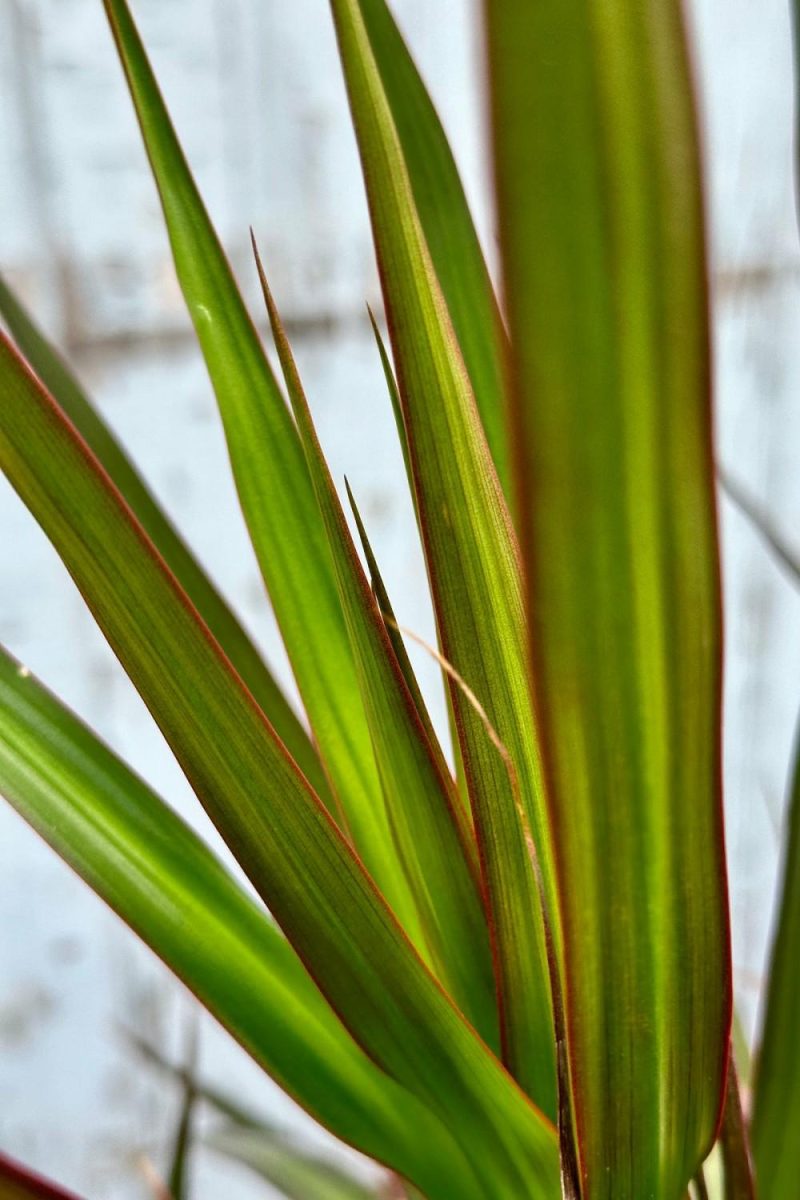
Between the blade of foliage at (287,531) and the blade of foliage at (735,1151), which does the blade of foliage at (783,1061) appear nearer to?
the blade of foliage at (735,1151)

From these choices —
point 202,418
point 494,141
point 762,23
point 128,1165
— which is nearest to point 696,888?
point 494,141

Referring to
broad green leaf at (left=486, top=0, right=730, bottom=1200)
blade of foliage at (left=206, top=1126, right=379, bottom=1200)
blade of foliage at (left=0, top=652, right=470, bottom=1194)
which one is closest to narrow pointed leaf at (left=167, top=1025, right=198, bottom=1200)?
blade of foliage at (left=206, top=1126, right=379, bottom=1200)

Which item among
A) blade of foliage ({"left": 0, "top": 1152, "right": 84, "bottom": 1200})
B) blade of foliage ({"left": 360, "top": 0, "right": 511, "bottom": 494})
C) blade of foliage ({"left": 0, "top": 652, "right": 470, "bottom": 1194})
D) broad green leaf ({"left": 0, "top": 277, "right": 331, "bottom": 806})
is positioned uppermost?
blade of foliage ({"left": 360, "top": 0, "right": 511, "bottom": 494})

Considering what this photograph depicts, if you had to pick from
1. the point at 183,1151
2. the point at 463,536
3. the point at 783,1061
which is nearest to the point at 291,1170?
the point at 183,1151

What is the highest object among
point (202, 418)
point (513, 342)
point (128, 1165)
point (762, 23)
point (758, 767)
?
point (762, 23)

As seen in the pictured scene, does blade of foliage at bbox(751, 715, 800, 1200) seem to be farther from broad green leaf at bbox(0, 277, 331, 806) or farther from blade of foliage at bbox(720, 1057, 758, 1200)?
broad green leaf at bbox(0, 277, 331, 806)

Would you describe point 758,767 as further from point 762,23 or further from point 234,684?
point 234,684

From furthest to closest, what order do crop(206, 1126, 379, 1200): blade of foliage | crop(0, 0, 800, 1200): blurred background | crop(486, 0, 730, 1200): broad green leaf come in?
crop(0, 0, 800, 1200): blurred background → crop(206, 1126, 379, 1200): blade of foliage → crop(486, 0, 730, 1200): broad green leaf

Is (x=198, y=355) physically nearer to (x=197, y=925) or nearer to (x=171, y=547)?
(x=171, y=547)
